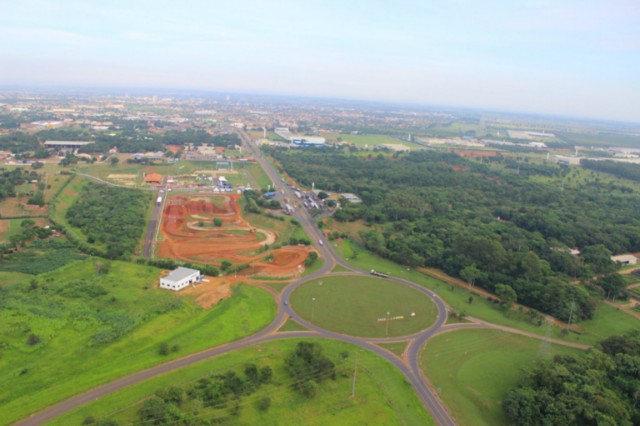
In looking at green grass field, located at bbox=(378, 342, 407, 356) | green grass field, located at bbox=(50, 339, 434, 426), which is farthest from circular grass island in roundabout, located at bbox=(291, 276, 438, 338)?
green grass field, located at bbox=(50, 339, 434, 426)

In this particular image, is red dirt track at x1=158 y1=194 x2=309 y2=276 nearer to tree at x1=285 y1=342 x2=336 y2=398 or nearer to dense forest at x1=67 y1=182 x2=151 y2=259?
dense forest at x1=67 y1=182 x2=151 y2=259

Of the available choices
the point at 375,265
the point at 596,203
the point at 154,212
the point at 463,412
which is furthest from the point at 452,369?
the point at 596,203

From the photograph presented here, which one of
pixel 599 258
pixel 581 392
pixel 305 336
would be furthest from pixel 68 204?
pixel 599 258

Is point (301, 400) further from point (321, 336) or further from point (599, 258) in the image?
point (599, 258)

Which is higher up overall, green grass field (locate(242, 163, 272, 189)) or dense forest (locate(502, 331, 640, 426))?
green grass field (locate(242, 163, 272, 189))

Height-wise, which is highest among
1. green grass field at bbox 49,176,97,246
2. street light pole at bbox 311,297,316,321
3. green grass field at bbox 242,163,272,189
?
green grass field at bbox 242,163,272,189

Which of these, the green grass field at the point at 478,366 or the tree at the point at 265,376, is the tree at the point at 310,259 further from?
the tree at the point at 265,376
